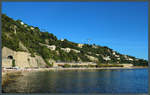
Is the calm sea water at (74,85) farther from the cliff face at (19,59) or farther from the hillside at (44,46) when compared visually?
the hillside at (44,46)

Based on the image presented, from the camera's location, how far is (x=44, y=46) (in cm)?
4869

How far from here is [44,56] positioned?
144 ft

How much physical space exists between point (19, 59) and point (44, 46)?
13.9 m

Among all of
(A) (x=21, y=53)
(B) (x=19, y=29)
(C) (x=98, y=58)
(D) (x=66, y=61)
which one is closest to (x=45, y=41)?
(D) (x=66, y=61)

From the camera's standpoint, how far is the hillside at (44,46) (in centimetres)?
3759

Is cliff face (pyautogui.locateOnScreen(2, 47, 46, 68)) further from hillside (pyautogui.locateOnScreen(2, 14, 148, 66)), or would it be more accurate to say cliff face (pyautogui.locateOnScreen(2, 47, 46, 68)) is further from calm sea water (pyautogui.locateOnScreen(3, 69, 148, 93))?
calm sea water (pyautogui.locateOnScreen(3, 69, 148, 93))

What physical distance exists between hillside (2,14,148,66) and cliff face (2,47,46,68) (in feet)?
2.28

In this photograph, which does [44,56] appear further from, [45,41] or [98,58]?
[98,58]

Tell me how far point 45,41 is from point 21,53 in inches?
931

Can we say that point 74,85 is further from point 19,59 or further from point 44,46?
point 44,46

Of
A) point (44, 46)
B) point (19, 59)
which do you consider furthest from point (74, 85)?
point (44, 46)

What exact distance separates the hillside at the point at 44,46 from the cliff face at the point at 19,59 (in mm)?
694

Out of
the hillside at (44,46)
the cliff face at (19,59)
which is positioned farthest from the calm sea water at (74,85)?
the hillside at (44,46)

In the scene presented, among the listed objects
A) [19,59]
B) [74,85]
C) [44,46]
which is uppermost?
[44,46]
